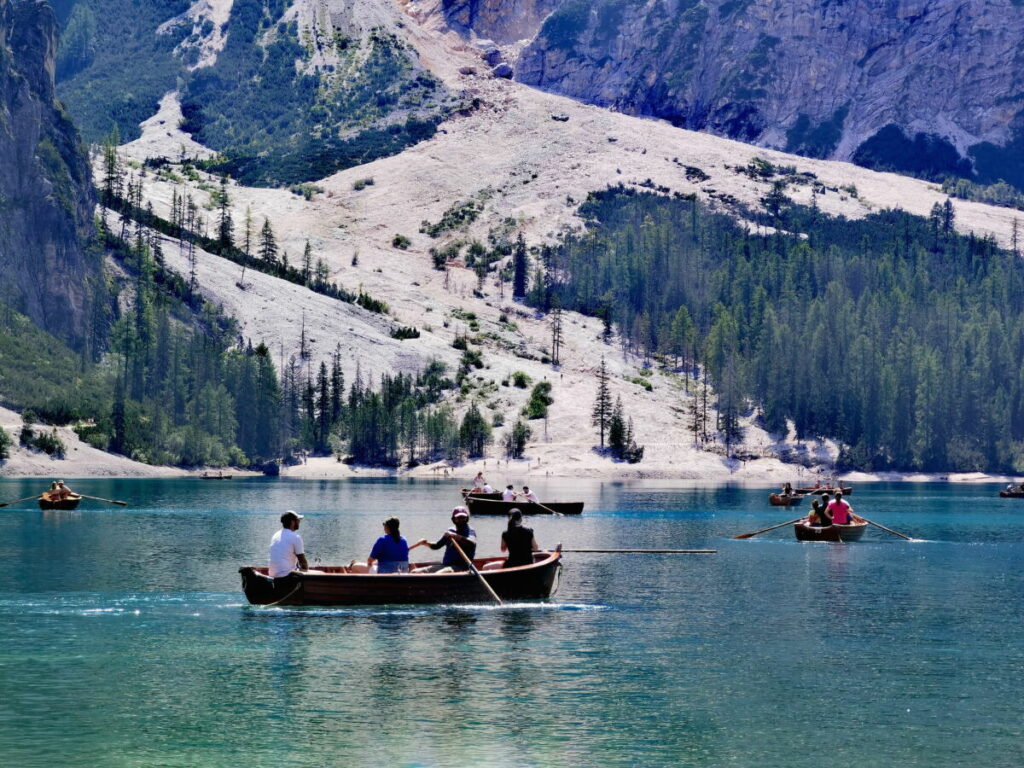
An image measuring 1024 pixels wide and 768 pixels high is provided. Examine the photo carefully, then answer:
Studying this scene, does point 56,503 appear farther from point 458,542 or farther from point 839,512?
point 458,542

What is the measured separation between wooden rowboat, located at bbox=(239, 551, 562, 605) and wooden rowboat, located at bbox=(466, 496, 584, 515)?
60605 millimetres

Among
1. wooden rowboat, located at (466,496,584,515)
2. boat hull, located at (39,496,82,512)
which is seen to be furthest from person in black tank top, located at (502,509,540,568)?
boat hull, located at (39,496,82,512)

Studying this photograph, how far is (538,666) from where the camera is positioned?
132 feet

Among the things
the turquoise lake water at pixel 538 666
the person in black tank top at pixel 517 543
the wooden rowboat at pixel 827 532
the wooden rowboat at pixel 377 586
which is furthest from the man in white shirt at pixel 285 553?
the wooden rowboat at pixel 827 532

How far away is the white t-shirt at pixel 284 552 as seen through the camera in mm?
49094

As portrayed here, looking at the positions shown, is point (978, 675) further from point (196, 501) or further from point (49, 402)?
point (49, 402)

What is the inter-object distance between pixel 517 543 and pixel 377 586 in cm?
592

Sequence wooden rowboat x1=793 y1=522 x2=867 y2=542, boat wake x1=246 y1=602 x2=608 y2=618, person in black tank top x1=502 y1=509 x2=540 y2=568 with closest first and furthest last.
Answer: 1. boat wake x1=246 y1=602 x2=608 y2=618
2. person in black tank top x1=502 y1=509 x2=540 y2=568
3. wooden rowboat x1=793 y1=522 x2=867 y2=542

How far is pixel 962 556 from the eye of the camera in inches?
3127

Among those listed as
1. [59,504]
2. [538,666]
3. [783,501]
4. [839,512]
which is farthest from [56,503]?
[538,666]

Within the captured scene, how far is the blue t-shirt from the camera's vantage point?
5116 cm

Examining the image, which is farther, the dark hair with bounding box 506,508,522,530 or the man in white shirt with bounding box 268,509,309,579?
the dark hair with bounding box 506,508,522,530

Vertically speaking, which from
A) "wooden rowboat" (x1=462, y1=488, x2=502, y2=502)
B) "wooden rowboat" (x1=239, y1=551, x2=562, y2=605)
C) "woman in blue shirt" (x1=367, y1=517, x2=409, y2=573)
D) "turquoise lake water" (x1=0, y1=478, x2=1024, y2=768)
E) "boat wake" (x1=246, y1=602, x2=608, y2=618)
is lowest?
"turquoise lake water" (x1=0, y1=478, x2=1024, y2=768)

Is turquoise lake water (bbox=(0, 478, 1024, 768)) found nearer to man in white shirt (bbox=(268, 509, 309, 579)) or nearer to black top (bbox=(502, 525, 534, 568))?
man in white shirt (bbox=(268, 509, 309, 579))
